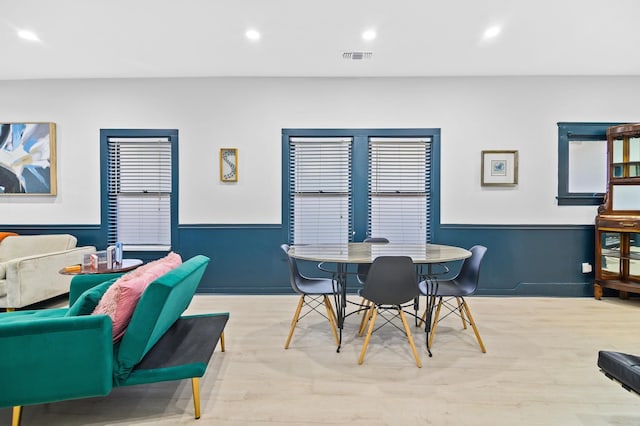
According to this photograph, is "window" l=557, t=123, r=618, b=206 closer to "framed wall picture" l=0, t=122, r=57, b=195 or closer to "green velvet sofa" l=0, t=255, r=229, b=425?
"green velvet sofa" l=0, t=255, r=229, b=425

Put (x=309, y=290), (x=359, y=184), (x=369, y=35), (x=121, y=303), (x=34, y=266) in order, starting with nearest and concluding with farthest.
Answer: (x=121, y=303) < (x=309, y=290) < (x=369, y=35) < (x=34, y=266) < (x=359, y=184)

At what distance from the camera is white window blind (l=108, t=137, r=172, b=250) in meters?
3.97

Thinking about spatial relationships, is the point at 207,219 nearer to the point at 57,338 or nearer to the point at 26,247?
the point at 26,247

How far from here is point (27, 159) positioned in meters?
3.93

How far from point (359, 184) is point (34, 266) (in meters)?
3.65

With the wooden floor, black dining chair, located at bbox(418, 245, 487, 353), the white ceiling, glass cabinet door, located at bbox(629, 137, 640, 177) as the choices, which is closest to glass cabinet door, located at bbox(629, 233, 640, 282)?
glass cabinet door, located at bbox(629, 137, 640, 177)

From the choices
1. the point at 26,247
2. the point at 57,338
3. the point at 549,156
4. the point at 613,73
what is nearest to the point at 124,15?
the point at 57,338

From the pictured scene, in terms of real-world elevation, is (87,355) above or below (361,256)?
below

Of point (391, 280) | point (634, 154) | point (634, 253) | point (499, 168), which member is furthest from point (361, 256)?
point (634, 154)

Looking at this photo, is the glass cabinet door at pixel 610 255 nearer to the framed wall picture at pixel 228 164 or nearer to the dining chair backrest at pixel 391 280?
the dining chair backrest at pixel 391 280

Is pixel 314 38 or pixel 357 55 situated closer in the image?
pixel 314 38

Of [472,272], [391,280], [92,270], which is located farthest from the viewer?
[92,270]

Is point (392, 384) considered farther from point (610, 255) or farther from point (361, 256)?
point (610, 255)

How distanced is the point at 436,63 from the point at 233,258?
3365 mm
